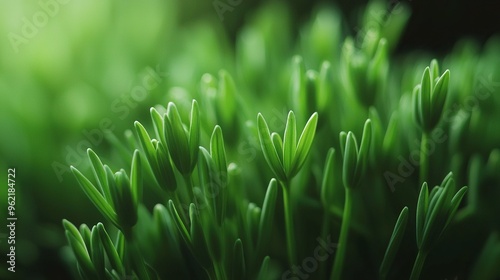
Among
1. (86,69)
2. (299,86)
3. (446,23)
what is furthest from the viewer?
(446,23)

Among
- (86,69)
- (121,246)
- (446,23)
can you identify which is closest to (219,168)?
(121,246)

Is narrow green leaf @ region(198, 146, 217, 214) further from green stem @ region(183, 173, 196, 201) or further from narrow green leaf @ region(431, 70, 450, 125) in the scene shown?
narrow green leaf @ region(431, 70, 450, 125)

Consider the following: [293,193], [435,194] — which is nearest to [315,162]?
[293,193]

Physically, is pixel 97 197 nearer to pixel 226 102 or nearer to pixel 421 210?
pixel 226 102

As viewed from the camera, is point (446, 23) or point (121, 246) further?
point (446, 23)

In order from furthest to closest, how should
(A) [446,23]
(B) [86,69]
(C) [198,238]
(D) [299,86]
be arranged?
(A) [446,23]
(B) [86,69]
(D) [299,86]
(C) [198,238]

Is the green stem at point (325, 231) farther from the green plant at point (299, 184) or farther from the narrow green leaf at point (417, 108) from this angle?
the narrow green leaf at point (417, 108)

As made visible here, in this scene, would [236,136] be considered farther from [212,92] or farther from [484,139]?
[484,139]

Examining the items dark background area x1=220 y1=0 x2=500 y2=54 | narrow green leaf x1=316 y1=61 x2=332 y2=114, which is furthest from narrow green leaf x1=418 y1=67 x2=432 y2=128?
dark background area x1=220 y1=0 x2=500 y2=54
